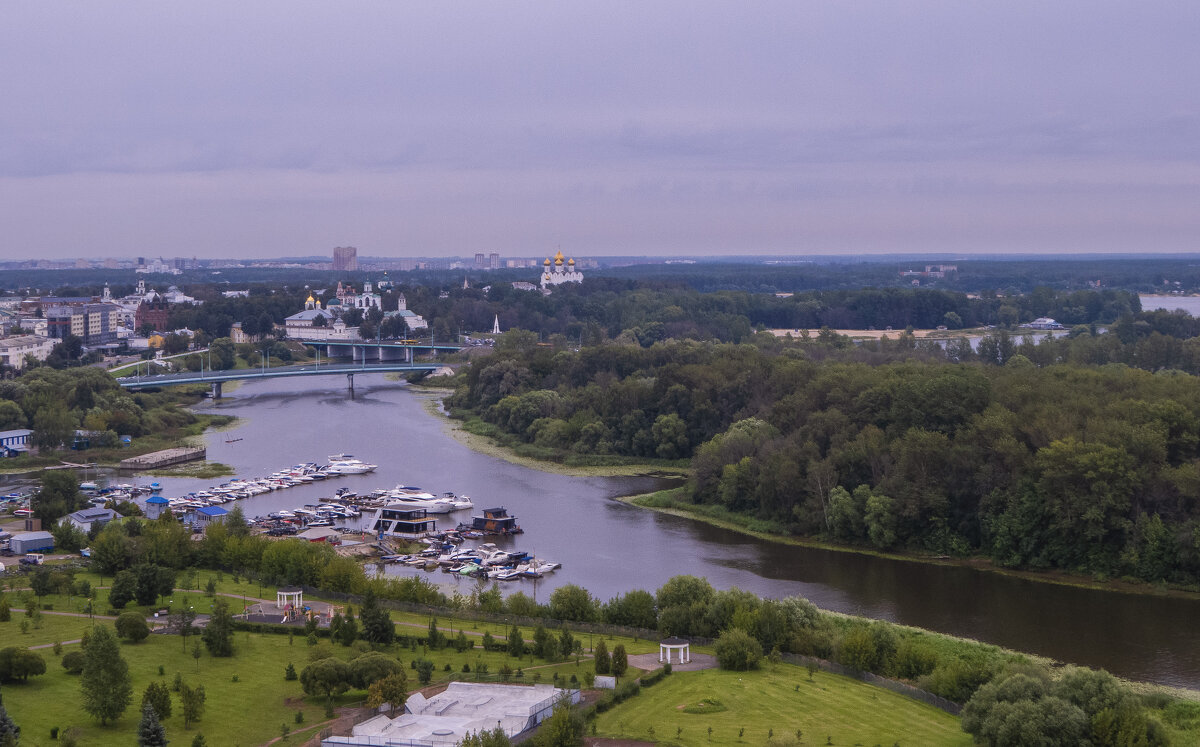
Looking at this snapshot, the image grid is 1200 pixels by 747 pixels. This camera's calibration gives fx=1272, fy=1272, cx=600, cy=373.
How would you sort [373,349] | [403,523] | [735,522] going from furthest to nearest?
[373,349] → [735,522] → [403,523]

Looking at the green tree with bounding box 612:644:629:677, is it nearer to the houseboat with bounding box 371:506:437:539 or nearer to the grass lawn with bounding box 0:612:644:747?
the grass lawn with bounding box 0:612:644:747

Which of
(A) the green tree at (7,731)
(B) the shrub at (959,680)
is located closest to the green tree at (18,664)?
(A) the green tree at (7,731)

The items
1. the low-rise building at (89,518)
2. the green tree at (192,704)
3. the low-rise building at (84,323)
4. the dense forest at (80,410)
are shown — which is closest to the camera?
the green tree at (192,704)

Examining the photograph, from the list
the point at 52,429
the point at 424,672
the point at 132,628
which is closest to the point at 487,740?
the point at 424,672

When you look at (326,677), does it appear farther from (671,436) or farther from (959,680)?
(671,436)

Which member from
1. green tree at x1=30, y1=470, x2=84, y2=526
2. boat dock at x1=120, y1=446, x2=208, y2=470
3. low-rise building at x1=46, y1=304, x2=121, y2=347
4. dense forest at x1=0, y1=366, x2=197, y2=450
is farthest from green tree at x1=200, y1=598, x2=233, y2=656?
low-rise building at x1=46, y1=304, x2=121, y2=347

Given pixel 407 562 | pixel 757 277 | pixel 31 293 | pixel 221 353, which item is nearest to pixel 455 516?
pixel 407 562

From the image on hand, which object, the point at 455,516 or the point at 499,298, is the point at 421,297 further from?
the point at 455,516

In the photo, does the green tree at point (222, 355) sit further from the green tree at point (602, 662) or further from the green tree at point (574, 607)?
the green tree at point (602, 662)
